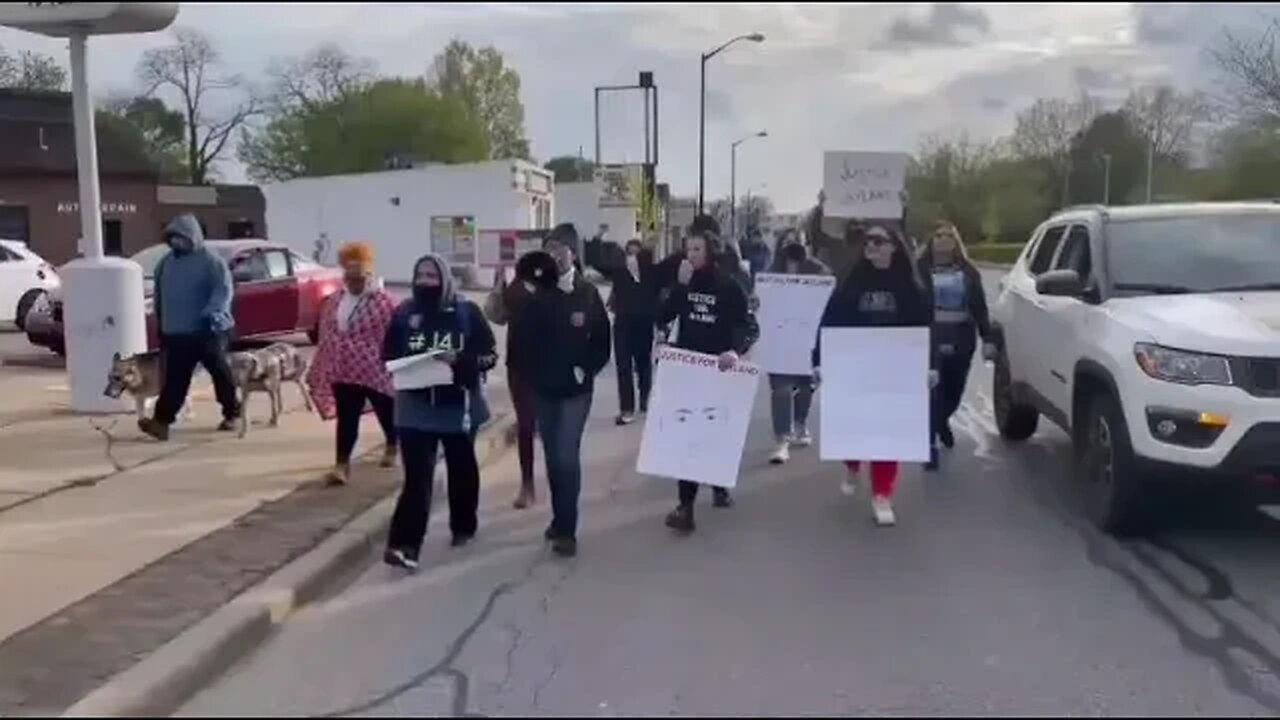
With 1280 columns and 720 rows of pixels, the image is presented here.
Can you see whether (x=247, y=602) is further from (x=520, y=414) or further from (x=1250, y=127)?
(x=1250, y=127)

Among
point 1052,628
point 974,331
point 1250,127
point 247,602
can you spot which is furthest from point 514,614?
point 1250,127

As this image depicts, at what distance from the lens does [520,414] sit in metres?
9.12

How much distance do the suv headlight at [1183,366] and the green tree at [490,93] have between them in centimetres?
5679

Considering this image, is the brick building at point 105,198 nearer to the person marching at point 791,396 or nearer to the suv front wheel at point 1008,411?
the person marching at point 791,396

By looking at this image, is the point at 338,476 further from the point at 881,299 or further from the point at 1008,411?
the point at 1008,411

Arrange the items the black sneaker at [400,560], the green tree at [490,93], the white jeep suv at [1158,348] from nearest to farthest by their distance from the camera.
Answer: the white jeep suv at [1158,348]
the black sneaker at [400,560]
the green tree at [490,93]

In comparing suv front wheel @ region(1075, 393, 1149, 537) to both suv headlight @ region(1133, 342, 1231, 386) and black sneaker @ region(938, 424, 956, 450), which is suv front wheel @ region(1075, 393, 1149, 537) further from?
black sneaker @ region(938, 424, 956, 450)

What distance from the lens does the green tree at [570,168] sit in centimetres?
9138

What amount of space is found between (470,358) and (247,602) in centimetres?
180

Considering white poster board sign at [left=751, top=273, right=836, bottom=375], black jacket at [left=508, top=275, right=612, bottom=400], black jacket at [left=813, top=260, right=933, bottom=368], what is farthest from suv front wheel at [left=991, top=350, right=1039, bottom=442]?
black jacket at [left=508, top=275, right=612, bottom=400]

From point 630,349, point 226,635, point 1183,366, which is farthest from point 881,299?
→ point 630,349

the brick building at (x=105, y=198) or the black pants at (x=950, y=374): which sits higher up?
the brick building at (x=105, y=198)

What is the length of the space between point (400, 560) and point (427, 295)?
1405 mm

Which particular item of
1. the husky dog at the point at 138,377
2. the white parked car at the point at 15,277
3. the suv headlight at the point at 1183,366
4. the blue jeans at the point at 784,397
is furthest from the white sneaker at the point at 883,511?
the white parked car at the point at 15,277
